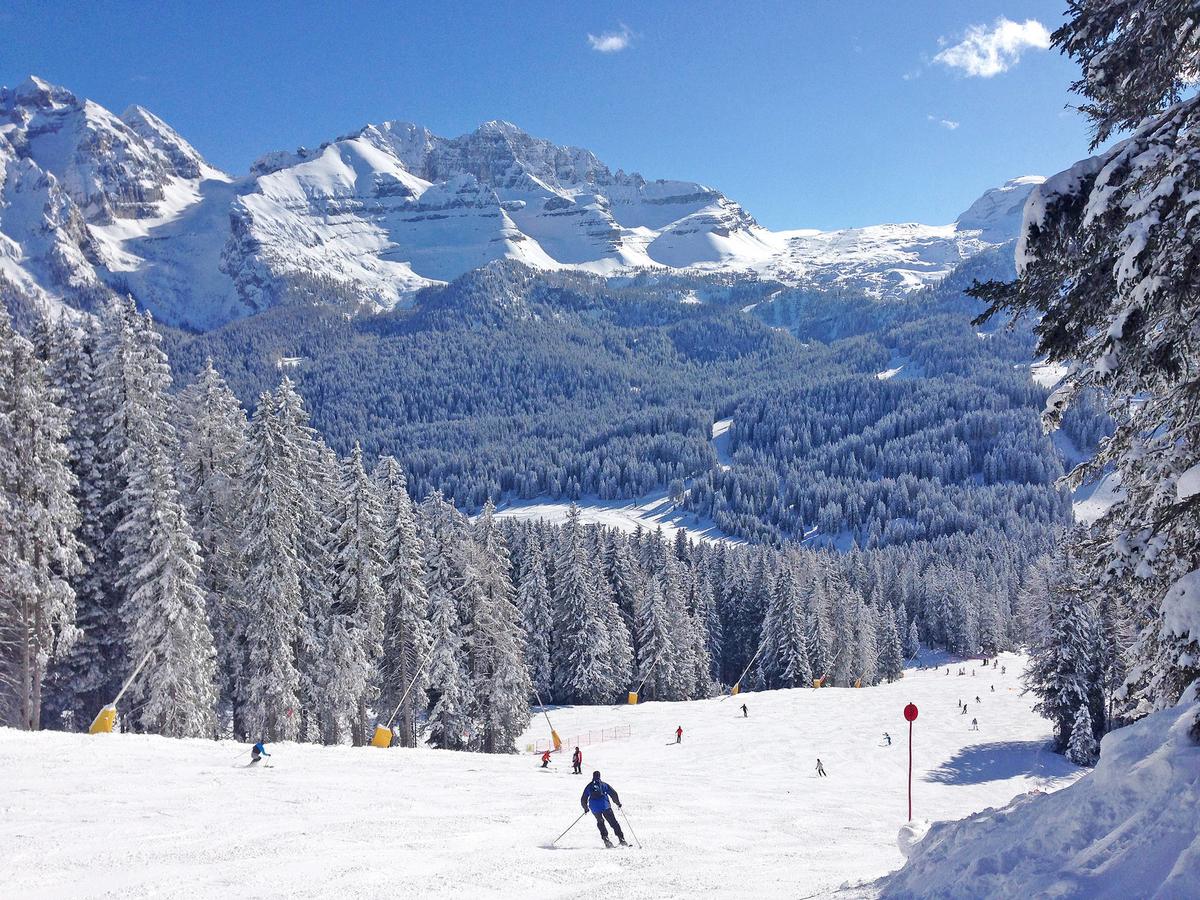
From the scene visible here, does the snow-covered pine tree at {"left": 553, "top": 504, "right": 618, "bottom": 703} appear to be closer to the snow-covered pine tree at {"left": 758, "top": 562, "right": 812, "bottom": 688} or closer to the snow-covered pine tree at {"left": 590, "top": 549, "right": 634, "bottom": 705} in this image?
the snow-covered pine tree at {"left": 590, "top": 549, "right": 634, "bottom": 705}

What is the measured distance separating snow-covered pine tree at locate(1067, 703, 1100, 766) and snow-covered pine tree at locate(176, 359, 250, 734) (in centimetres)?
4313

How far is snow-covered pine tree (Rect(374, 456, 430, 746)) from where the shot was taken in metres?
33.8

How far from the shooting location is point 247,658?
96.1ft

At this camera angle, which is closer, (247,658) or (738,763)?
(247,658)

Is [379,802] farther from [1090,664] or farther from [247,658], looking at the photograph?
[1090,664]

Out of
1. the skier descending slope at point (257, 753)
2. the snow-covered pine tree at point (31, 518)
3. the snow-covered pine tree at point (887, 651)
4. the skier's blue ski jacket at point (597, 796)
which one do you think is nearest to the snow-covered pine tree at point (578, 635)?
the snow-covered pine tree at point (31, 518)

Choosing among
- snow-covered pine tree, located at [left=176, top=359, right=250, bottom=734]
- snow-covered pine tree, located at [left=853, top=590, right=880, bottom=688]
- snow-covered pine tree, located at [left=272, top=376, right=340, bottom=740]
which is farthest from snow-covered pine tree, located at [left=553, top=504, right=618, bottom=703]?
snow-covered pine tree, located at [left=853, top=590, right=880, bottom=688]

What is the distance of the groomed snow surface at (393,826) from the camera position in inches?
436

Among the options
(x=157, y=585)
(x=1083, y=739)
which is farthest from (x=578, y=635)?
(x=157, y=585)

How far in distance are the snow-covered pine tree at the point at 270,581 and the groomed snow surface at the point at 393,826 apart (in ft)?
17.3

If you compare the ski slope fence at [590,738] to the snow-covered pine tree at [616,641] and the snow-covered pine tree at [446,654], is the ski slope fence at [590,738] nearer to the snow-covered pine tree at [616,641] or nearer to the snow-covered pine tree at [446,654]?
the snow-covered pine tree at [446,654]

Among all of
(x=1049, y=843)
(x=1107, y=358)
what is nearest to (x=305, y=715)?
(x=1049, y=843)

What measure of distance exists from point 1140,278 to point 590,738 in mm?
41903

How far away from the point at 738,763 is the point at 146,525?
27.6 metres
